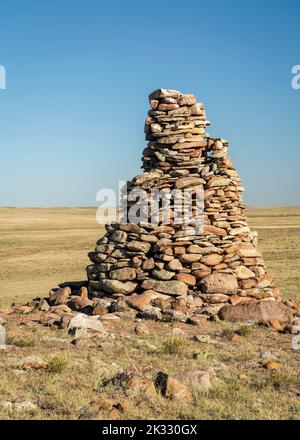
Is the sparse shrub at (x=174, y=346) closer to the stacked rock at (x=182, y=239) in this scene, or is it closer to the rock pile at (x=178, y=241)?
the rock pile at (x=178, y=241)

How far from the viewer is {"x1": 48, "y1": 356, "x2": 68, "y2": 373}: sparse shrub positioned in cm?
820

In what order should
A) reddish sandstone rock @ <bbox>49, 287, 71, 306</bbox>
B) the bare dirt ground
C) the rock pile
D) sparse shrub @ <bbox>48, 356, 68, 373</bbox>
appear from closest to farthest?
the bare dirt ground, sparse shrub @ <bbox>48, 356, 68, 373</bbox>, the rock pile, reddish sandstone rock @ <bbox>49, 287, 71, 306</bbox>

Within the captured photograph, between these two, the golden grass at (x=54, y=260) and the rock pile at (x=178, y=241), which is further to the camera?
the golden grass at (x=54, y=260)

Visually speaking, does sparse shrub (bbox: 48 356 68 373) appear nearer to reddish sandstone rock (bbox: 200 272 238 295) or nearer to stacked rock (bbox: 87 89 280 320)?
stacked rock (bbox: 87 89 280 320)

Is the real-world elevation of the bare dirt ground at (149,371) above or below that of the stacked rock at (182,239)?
below

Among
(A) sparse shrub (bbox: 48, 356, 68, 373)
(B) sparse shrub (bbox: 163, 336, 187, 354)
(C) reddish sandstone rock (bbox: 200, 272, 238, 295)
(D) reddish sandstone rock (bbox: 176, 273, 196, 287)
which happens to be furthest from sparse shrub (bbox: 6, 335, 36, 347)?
(C) reddish sandstone rock (bbox: 200, 272, 238, 295)

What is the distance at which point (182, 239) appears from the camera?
48.7ft

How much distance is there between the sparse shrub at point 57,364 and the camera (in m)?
8.20

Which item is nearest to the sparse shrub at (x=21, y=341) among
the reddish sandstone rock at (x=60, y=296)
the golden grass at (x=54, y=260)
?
the reddish sandstone rock at (x=60, y=296)

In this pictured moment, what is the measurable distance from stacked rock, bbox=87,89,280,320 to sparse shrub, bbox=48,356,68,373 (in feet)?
16.3

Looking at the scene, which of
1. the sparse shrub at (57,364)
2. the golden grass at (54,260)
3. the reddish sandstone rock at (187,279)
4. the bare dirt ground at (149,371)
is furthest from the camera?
the golden grass at (54,260)

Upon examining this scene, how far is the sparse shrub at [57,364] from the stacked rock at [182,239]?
497 centimetres

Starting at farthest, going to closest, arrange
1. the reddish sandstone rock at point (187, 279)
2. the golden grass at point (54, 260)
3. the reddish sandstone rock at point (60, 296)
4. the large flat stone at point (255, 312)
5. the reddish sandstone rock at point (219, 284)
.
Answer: the golden grass at point (54, 260) < the reddish sandstone rock at point (60, 296) < the reddish sandstone rock at point (187, 279) < the reddish sandstone rock at point (219, 284) < the large flat stone at point (255, 312)

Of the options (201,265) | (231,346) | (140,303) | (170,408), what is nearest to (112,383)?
(170,408)
